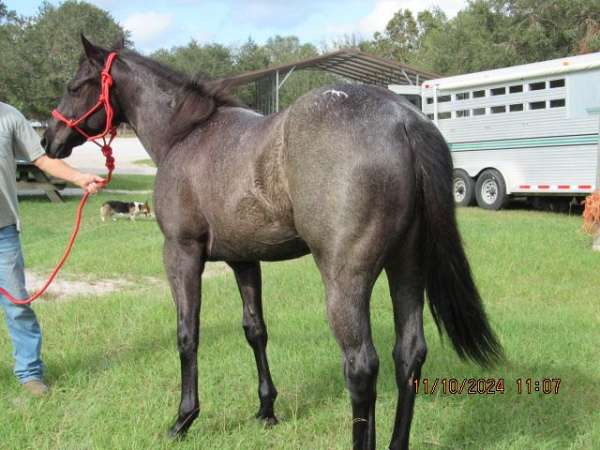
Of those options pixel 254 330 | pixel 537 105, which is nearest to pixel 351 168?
pixel 254 330

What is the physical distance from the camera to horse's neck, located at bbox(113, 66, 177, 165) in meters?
3.86

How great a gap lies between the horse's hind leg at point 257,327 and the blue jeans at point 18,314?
1.52 m

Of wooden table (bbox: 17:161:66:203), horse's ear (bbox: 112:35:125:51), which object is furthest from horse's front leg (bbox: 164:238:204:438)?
wooden table (bbox: 17:161:66:203)

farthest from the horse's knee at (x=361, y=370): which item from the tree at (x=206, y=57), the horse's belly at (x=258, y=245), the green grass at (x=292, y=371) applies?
the tree at (x=206, y=57)

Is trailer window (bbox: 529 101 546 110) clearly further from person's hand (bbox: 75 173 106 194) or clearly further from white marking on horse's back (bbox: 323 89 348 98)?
white marking on horse's back (bbox: 323 89 348 98)

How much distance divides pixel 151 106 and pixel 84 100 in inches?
17.3

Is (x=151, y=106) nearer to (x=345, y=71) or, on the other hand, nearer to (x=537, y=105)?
(x=537, y=105)

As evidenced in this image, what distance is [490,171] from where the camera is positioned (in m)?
15.3

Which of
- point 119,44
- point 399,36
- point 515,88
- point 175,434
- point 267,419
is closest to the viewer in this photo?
point 175,434

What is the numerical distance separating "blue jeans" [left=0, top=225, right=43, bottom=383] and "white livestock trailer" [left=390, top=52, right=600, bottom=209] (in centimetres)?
1107

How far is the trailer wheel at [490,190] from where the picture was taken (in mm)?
14859

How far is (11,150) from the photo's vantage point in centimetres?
418

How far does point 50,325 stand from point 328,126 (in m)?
4.05

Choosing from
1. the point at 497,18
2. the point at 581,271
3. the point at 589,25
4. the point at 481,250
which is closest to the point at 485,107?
the point at 481,250
